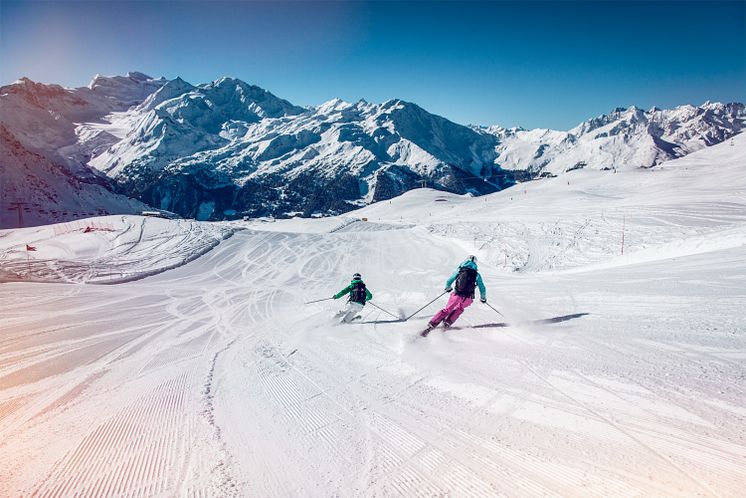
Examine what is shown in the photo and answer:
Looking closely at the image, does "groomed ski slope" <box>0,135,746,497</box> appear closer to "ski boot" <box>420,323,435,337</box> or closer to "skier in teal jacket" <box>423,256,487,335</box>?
"ski boot" <box>420,323,435,337</box>

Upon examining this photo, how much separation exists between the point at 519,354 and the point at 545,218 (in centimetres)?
3218

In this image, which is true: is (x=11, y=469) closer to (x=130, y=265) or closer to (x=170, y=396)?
(x=170, y=396)

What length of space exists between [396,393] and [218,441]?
9.19 ft

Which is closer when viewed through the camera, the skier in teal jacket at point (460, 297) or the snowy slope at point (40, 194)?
the skier in teal jacket at point (460, 297)

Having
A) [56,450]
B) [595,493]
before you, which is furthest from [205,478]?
[595,493]

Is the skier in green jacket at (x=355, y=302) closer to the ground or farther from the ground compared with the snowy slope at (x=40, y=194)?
closer to the ground

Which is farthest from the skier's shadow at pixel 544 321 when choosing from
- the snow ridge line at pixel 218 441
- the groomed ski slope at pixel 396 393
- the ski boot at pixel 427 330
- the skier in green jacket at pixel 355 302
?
the snow ridge line at pixel 218 441

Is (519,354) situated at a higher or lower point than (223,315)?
higher

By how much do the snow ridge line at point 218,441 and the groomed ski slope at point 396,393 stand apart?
2cm

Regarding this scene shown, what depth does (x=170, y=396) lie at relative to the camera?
23.1 feet

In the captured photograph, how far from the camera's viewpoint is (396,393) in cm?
632

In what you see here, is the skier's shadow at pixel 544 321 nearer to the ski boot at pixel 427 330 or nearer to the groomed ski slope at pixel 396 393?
the groomed ski slope at pixel 396 393

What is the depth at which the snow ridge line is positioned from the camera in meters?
4.20

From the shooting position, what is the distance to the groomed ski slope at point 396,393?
13.7 ft
